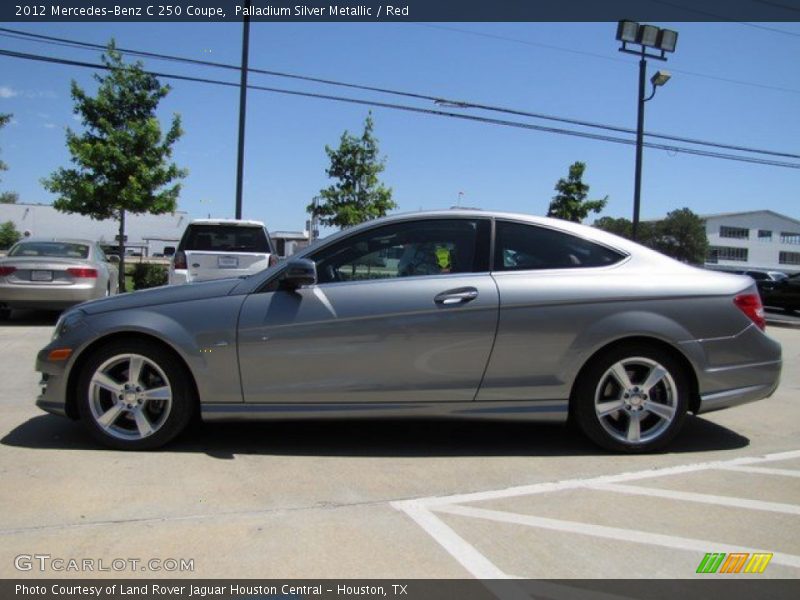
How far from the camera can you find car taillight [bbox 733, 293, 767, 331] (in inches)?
167

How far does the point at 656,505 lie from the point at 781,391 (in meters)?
4.12

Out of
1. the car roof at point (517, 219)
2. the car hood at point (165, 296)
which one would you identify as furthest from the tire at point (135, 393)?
the car roof at point (517, 219)

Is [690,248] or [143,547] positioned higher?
[690,248]

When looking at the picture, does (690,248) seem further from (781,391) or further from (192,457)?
(192,457)

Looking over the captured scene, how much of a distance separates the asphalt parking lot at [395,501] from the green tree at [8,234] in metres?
51.2

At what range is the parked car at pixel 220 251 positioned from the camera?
875 cm

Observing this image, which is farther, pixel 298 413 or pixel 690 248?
pixel 690 248

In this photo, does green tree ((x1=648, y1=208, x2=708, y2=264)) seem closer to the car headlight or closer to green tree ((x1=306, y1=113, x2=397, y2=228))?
green tree ((x1=306, y1=113, x2=397, y2=228))

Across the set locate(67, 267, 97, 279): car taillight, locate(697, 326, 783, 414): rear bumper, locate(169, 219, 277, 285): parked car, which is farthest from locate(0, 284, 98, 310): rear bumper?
locate(697, 326, 783, 414): rear bumper

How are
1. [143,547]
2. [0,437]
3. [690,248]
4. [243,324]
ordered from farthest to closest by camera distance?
1. [690,248]
2. [0,437]
3. [243,324]
4. [143,547]

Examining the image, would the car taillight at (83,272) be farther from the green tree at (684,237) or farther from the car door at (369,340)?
the green tree at (684,237)

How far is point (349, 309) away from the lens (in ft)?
13.3

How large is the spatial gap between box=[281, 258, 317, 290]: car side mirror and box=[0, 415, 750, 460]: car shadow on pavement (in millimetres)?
1106

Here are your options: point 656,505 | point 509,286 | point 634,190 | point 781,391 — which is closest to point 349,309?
point 509,286
